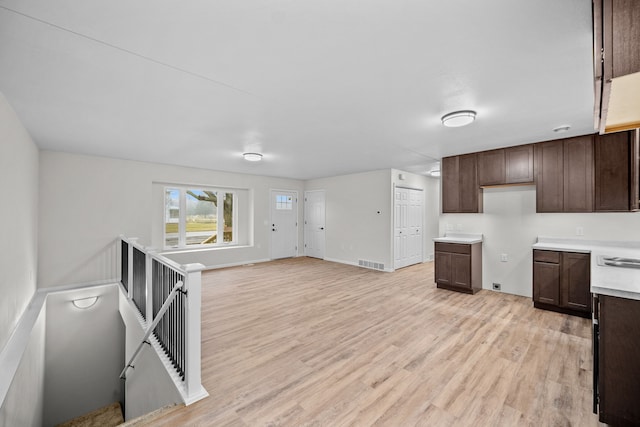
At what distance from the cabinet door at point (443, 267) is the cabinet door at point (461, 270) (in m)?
0.07

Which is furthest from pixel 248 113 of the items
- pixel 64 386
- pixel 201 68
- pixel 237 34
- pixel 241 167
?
pixel 64 386

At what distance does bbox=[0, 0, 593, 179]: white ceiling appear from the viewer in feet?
4.75

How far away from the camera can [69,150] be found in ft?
14.8

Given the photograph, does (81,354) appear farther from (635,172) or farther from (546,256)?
(635,172)

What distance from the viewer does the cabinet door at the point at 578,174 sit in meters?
3.61

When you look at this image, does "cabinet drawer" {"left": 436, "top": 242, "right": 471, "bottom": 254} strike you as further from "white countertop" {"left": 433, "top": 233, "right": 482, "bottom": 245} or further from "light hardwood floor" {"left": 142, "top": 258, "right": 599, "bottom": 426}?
"light hardwood floor" {"left": 142, "top": 258, "right": 599, "bottom": 426}

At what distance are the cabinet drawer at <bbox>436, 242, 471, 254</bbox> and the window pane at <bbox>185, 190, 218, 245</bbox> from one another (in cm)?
531

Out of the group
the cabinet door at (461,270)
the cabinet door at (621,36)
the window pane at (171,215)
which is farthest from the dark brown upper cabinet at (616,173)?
the window pane at (171,215)

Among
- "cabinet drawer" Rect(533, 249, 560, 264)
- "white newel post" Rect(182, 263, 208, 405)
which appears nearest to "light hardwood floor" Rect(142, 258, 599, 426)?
"white newel post" Rect(182, 263, 208, 405)

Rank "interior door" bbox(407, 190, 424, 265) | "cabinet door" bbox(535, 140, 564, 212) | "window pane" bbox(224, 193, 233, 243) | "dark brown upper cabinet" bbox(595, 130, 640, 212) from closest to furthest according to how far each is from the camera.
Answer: "dark brown upper cabinet" bbox(595, 130, 640, 212), "cabinet door" bbox(535, 140, 564, 212), "interior door" bbox(407, 190, 424, 265), "window pane" bbox(224, 193, 233, 243)

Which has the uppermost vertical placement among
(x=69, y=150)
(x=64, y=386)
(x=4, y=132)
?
(x=69, y=150)

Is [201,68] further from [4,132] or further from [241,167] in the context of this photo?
[241,167]

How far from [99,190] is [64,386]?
342 cm

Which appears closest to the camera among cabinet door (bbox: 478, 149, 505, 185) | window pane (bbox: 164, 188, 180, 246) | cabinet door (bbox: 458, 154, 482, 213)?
cabinet door (bbox: 478, 149, 505, 185)
